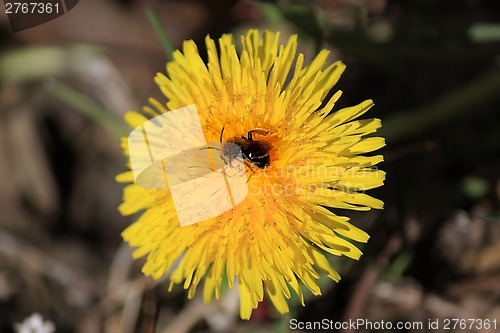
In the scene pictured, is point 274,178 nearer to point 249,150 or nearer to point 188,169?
point 249,150

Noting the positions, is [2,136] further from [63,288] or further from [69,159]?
[63,288]

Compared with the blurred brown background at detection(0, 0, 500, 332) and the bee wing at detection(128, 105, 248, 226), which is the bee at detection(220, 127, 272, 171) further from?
the blurred brown background at detection(0, 0, 500, 332)

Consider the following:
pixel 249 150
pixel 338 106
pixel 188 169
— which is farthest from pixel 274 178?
pixel 338 106

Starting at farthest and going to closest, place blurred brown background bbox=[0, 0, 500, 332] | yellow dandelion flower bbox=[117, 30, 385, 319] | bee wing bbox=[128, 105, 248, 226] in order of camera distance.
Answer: blurred brown background bbox=[0, 0, 500, 332] < bee wing bbox=[128, 105, 248, 226] < yellow dandelion flower bbox=[117, 30, 385, 319]

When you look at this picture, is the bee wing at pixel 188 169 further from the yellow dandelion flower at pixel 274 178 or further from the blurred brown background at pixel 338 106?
the blurred brown background at pixel 338 106

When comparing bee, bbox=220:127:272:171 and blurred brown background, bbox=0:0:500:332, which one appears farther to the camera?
blurred brown background, bbox=0:0:500:332

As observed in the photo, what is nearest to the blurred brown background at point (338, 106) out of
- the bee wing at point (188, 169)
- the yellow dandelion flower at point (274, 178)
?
the yellow dandelion flower at point (274, 178)

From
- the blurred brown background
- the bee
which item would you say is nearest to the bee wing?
the bee

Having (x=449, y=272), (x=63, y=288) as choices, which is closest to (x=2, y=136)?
(x=63, y=288)
